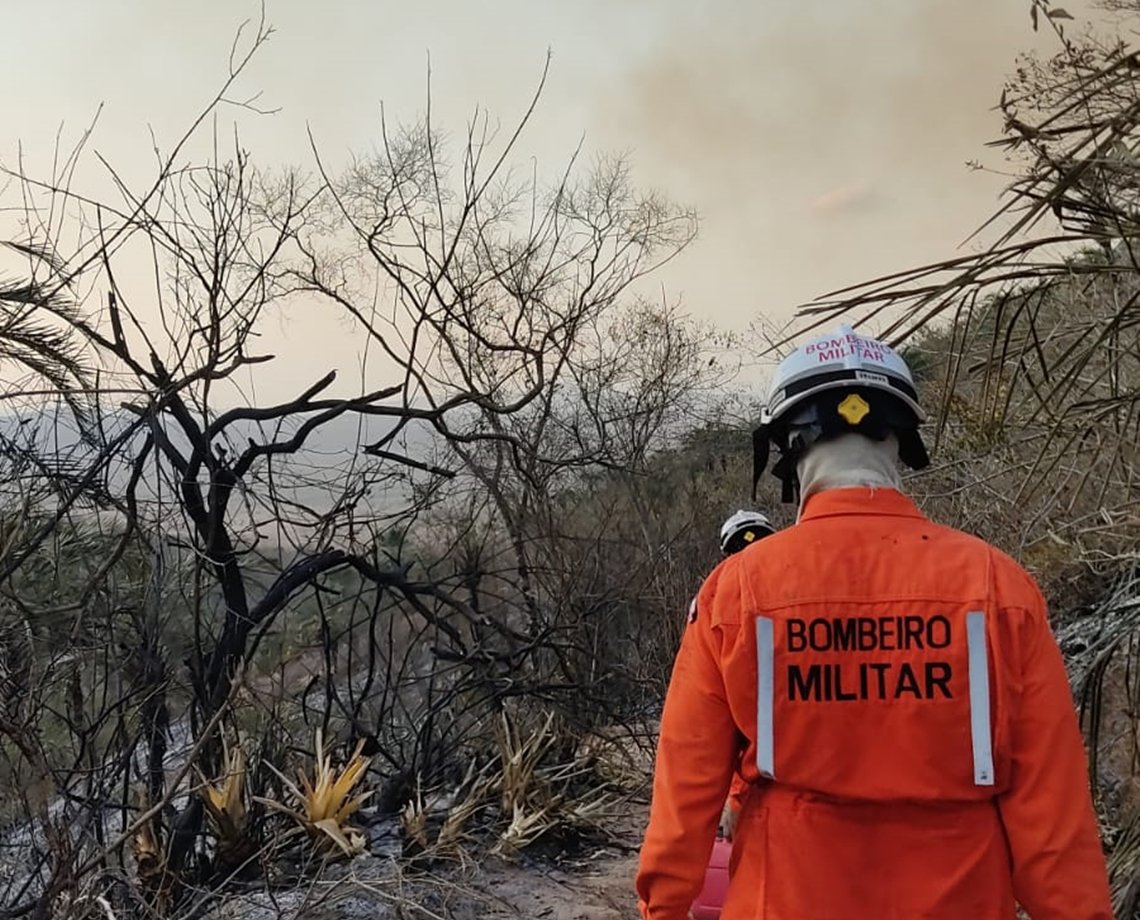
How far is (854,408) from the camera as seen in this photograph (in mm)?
2145

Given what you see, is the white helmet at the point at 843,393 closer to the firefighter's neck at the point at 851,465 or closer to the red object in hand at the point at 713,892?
the firefighter's neck at the point at 851,465

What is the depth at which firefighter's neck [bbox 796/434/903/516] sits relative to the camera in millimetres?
2137

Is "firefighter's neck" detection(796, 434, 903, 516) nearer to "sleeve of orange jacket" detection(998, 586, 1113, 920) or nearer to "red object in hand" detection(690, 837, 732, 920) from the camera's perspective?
"sleeve of orange jacket" detection(998, 586, 1113, 920)

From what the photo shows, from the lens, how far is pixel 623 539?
10.7 meters

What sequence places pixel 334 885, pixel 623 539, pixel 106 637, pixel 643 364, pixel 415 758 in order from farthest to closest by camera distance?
1. pixel 643 364
2. pixel 623 539
3. pixel 415 758
4. pixel 106 637
5. pixel 334 885

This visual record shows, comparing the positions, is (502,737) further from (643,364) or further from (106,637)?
(643,364)

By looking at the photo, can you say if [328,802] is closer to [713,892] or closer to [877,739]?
[713,892]

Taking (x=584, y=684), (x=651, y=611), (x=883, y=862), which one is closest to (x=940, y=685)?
(x=883, y=862)

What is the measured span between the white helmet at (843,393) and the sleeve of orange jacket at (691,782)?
0.38 metres

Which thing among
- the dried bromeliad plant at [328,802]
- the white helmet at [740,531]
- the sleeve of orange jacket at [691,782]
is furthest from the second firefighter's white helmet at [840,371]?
the dried bromeliad plant at [328,802]

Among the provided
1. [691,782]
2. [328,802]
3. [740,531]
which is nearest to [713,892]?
[691,782]

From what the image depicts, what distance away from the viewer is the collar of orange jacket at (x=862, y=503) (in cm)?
208

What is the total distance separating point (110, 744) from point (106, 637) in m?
0.57

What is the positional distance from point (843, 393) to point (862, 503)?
231 millimetres
